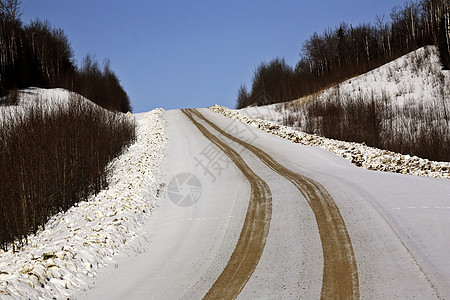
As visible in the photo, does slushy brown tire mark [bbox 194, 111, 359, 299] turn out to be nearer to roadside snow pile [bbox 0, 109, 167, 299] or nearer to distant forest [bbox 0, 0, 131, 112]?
roadside snow pile [bbox 0, 109, 167, 299]

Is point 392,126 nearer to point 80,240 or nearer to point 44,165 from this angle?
point 44,165

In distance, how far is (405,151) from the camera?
18.4 metres

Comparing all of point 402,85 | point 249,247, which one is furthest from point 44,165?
point 402,85

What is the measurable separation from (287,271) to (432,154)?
1620 cm

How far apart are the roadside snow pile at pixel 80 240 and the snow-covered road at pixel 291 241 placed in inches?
14.4

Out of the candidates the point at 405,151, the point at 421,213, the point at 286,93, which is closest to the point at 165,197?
the point at 421,213

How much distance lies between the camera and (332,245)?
5852 mm

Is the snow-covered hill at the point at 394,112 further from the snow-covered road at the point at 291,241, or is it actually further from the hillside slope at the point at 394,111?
the snow-covered road at the point at 291,241

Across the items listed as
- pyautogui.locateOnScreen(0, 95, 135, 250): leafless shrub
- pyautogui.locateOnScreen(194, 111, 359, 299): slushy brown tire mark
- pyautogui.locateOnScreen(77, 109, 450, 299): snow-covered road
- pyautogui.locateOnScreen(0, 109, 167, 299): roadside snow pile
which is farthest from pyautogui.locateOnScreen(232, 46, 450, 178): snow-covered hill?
pyautogui.locateOnScreen(0, 95, 135, 250): leafless shrub

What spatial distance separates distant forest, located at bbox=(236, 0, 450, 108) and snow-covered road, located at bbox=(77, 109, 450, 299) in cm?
3785

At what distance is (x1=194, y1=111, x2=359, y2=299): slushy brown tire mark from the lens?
4.48 meters

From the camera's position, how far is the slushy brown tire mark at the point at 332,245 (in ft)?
14.7

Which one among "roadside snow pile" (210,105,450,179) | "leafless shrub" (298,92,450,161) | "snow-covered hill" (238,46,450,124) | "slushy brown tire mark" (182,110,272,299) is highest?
"snow-covered hill" (238,46,450,124)

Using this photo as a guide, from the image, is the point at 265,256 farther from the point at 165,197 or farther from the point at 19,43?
the point at 19,43
